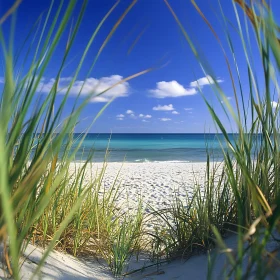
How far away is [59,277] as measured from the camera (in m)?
1.21

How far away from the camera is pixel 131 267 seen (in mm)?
1850

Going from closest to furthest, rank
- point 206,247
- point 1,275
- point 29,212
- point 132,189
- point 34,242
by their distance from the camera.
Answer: point 1,275 < point 29,212 < point 34,242 < point 206,247 < point 132,189

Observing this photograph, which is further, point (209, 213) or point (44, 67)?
point (209, 213)

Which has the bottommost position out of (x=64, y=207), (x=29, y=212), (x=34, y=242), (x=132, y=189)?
(x=132, y=189)

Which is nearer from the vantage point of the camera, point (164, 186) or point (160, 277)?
point (160, 277)

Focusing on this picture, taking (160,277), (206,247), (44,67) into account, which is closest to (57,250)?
(160,277)

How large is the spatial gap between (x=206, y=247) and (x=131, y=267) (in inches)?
21.8

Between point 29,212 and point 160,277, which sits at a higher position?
point 29,212

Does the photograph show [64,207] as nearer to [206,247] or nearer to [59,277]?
[59,277]

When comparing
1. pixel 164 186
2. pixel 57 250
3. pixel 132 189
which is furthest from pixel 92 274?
pixel 164 186

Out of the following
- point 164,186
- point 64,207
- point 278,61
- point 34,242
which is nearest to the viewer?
point 278,61

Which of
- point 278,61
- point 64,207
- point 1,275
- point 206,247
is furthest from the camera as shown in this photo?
point 64,207

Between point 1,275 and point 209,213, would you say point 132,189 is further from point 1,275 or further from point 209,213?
point 1,275

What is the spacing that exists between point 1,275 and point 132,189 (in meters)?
5.64
